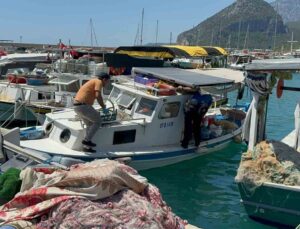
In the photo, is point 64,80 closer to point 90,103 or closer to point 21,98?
point 21,98

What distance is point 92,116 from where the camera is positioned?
11617mm

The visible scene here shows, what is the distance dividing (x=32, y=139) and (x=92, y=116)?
7.61 feet

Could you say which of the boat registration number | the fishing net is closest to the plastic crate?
the boat registration number

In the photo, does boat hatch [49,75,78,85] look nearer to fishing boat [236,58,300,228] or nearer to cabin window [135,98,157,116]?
cabin window [135,98,157,116]

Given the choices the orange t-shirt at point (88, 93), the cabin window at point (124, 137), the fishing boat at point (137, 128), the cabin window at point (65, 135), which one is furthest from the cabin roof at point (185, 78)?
the cabin window at point (65, 135)

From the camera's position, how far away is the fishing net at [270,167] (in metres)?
8.97

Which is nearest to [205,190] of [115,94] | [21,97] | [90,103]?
[90,103]

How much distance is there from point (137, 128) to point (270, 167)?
14.6ft

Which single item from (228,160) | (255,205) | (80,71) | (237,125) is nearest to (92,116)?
(255,205)

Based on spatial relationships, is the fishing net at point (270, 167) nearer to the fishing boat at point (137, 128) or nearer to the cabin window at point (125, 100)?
the fishing boat at point (137, 128)

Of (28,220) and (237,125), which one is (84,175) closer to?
(28,220)

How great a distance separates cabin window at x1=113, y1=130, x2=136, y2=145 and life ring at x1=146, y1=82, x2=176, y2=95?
1330mm

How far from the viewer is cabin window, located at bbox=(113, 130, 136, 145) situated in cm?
1237

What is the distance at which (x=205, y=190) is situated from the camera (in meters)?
12.3
